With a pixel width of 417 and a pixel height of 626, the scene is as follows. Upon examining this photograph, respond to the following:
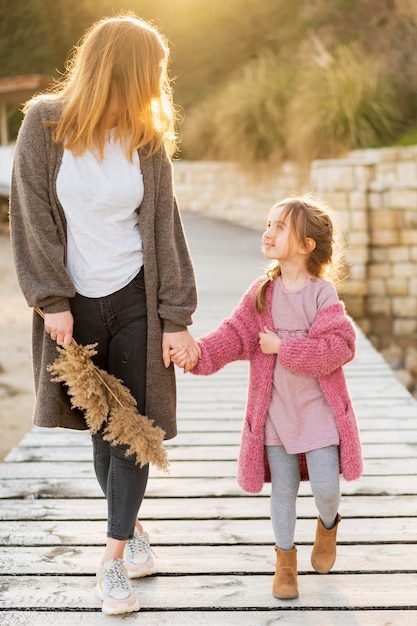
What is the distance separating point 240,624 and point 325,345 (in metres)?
0.81

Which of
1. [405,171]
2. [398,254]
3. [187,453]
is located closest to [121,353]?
[187,453]

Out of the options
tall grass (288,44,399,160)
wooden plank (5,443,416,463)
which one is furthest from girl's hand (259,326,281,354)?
tall grass (288,44,399,160)

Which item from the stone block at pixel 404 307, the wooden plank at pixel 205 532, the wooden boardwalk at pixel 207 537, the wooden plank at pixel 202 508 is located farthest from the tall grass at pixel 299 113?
the wooden plank at pixel 205 532

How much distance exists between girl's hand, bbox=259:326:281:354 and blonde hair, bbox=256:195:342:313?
0.29 feet

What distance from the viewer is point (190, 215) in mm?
14656

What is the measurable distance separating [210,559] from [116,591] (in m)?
0.44

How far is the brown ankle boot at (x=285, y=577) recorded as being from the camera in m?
2.46

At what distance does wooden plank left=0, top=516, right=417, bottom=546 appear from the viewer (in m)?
2.89

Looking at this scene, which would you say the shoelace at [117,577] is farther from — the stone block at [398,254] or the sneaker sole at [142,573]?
the stone block at [398,254]

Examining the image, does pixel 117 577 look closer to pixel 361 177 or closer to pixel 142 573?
pixel 142 573

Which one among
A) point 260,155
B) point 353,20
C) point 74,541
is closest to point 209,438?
point 74,541

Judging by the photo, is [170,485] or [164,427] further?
[170,485]

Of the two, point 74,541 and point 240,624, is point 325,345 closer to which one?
point 240,624

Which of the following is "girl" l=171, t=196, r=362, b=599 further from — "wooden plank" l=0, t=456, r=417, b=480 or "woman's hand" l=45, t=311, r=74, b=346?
"wooden plank" l=0, t=456, r=417, b=480
